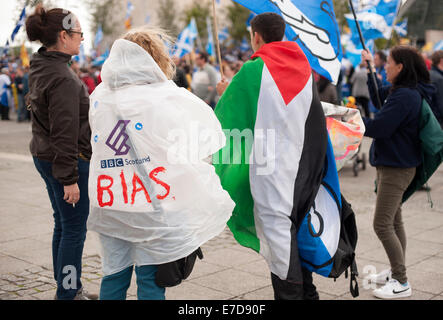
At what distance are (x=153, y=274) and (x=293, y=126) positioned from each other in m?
1.09

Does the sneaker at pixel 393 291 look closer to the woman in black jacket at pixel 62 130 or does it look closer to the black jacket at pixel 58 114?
the woman in black jacket at pixel 62 130

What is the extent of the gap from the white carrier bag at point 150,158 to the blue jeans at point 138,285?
0.39ft

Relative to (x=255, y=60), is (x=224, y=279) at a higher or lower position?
lower

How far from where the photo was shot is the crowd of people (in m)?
2.79

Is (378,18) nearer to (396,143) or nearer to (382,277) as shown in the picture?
(396,143)

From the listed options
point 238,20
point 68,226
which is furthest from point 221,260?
point 238,20

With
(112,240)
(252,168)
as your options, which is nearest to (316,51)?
(252,168)

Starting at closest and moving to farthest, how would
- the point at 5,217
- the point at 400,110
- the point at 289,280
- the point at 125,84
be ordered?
the point at 125,84
the point at 289,280
the point at 400,110
the point at 5,217

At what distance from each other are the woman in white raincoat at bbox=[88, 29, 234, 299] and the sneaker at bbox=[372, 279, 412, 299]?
1892 mm

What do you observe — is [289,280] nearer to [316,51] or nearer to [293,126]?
[293,126]

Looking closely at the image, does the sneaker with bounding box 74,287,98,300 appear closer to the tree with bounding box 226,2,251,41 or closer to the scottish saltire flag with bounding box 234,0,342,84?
the scottish saltire flag with bounding box 234,0,342,84

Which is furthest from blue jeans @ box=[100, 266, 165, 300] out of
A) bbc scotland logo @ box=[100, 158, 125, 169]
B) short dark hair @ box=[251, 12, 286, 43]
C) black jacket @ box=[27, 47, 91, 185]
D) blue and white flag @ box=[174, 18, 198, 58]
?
blue and white flag @ box=[174, 18, 198, 58]

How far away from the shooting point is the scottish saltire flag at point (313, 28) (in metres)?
4.02

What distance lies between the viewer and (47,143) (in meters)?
3.58
